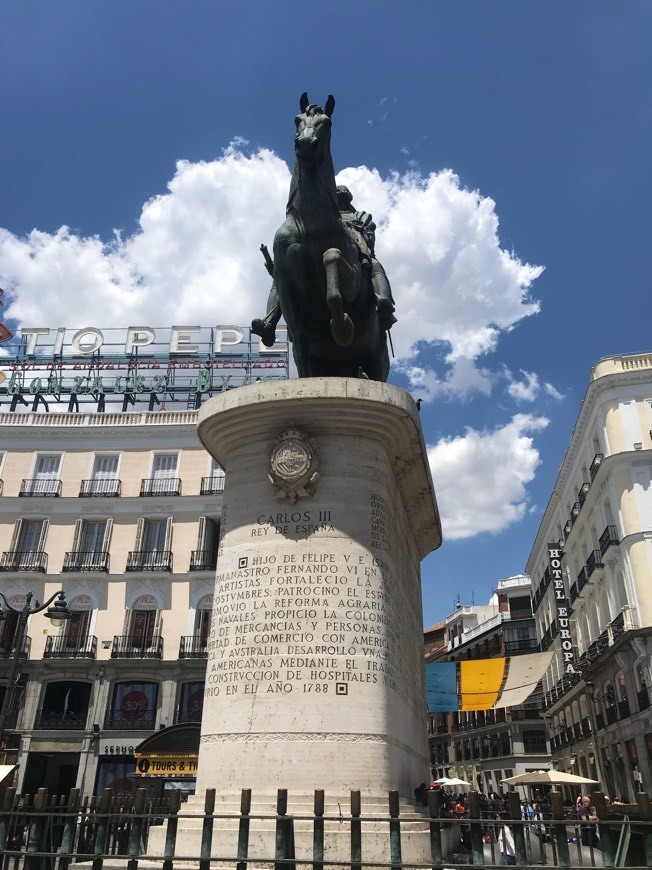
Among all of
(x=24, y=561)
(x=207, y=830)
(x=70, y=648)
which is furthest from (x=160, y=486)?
(x=207, y=830)

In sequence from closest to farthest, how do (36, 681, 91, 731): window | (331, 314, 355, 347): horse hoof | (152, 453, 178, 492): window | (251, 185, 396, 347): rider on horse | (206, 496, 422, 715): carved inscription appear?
(206, 496, 422, 715): carved inscription, (331, 314, 355, 347): horse hoof, (251, 185, 396, 347): rider on horse, (36, 681, 91, 731): window, (152, 453, 178, 492): window

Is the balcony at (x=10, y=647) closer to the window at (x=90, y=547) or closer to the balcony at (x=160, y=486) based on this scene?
the window at (x=90, y=547)

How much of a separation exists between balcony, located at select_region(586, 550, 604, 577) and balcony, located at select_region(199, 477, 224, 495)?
888 inches

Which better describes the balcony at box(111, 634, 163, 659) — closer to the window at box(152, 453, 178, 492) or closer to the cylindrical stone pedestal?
the window at box(152, 453, 178, 492)

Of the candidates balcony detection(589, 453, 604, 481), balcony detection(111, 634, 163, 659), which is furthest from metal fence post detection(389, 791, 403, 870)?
balcony detection(589, 453, 604, 481)

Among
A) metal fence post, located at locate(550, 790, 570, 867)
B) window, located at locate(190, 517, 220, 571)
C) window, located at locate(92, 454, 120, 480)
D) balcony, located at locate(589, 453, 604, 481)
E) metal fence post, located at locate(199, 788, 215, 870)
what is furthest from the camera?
window, located at locate(92, 454, 120, 480)

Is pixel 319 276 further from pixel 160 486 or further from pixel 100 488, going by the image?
pixel 100 488

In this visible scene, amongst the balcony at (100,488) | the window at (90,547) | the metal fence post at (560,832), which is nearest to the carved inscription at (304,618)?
the metal fence post at (560,832)

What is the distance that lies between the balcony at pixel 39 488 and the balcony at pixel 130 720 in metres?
13.1

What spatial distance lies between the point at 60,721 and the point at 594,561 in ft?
103

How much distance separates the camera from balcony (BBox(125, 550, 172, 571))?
127 feet

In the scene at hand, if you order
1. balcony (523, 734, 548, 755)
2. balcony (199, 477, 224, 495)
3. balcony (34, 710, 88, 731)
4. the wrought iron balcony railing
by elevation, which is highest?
the wrought iron balcony railing

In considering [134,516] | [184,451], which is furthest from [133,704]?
[184,451]

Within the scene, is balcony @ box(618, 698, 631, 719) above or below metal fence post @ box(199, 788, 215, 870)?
above
